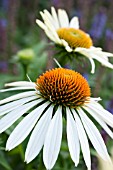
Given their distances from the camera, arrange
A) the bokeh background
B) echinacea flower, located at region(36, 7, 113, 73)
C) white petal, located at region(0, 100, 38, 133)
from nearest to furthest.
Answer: white petal, located at region(0, 100, 38, 133), echinacea flower, located at region(36, 7, 113, 73), the bokeh background

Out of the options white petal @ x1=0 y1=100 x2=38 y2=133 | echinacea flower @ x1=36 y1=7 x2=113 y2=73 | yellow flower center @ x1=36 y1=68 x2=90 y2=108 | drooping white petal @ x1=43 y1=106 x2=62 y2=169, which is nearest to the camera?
drooping white petal @ x1=43 y1=106 x2=62 y2=169

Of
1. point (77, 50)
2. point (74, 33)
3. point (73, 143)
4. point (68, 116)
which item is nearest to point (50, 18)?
point (74, 33)

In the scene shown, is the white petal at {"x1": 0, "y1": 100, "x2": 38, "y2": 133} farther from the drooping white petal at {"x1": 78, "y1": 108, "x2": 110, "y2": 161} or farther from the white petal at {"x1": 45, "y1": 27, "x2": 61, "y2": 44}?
the white petal at {"x1": 45, "y1": 27, "x2": 61, "y2": 44}

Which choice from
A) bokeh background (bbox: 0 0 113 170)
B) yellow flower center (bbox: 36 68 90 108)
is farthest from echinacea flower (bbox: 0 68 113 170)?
bokeh background (bbox: 0 0 113 170)

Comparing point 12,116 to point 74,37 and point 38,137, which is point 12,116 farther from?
point 74,37

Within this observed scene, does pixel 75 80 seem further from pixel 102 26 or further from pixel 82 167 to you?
pixel 102 26

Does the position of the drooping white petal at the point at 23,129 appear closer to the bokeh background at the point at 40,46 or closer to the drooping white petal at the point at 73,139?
the drooping white petal at the point at 73,139

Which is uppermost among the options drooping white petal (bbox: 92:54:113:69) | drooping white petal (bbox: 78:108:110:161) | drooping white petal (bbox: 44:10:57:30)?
drooping white petal (bbox: 44:10:57:30)

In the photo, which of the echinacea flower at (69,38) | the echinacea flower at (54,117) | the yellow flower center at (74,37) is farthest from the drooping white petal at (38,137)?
the yellow flower center at (74,37)

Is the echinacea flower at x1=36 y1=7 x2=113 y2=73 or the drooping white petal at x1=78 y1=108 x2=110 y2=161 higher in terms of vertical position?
the echinacea flower at x1=36 y1=7 x2=113 y2=73
